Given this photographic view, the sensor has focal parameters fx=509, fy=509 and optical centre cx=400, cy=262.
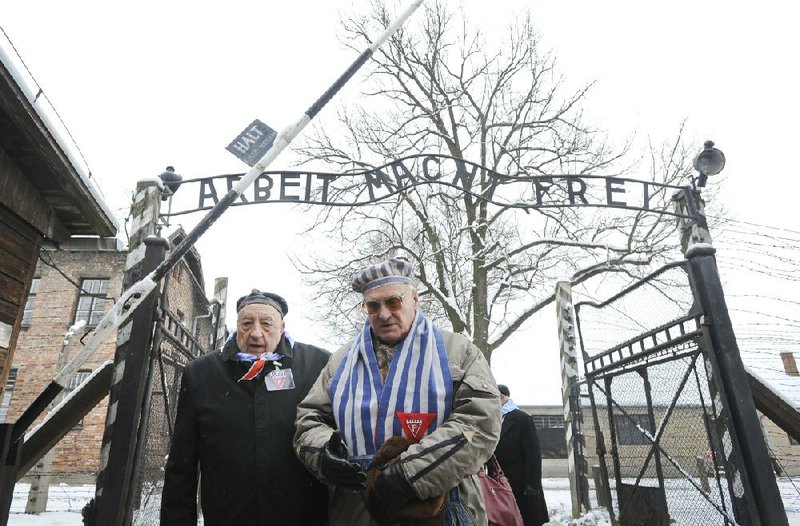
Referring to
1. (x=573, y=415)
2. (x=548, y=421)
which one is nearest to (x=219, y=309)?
(x=573, y=415)

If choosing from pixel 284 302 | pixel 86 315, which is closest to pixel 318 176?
pixel 284 302

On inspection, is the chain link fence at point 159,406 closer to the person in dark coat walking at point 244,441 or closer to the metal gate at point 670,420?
the person in dark coat walking at point 244,441

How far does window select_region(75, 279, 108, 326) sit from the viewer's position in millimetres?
19094

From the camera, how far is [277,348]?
2.83 meters

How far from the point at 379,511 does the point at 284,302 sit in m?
1.49

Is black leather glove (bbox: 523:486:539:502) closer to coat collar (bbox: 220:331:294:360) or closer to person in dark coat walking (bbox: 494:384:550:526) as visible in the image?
person in dark coat walking (bbox: 494:384:550:526)

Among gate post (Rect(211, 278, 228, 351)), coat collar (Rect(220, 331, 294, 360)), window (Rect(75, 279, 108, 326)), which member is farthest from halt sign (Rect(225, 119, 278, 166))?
window (Rect(75, 279, 108, 326))

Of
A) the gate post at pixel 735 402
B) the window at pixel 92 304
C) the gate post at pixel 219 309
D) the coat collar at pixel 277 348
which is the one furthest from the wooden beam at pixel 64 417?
the window at pixel 92 304

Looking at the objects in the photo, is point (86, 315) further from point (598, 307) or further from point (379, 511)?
point (379, 511)

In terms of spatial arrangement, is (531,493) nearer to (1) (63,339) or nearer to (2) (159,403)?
(2) (159,403)

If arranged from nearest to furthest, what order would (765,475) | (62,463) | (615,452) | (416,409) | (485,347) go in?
(416,409) → (765,475) → (615,452) → (485,347) → (62,463)

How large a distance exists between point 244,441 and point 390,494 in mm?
1028

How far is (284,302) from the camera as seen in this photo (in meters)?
3.00

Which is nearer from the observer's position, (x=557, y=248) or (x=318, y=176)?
(x=318, y=176)
